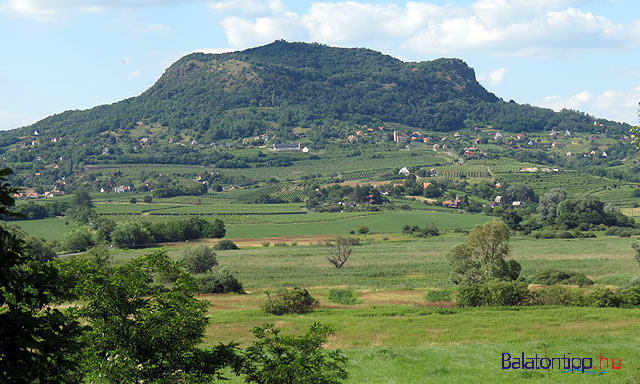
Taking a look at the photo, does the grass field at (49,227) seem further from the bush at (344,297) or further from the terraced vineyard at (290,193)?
the bush at (344,297)

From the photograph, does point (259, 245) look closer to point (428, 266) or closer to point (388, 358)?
point (428, 266)

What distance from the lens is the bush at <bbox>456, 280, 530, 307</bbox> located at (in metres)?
45.1

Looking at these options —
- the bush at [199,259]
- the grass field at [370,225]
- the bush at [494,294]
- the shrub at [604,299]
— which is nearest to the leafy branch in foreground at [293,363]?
the bush at [494,294]

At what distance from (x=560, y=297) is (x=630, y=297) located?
174 inches

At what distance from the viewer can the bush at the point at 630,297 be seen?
4300 centimetres

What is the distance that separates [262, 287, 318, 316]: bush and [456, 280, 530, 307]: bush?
10.9 meters

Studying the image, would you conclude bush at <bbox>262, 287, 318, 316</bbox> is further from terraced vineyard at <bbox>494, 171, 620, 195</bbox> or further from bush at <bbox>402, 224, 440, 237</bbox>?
terraced vineyard at <bbox>494, 171, 620, 195</bbox>

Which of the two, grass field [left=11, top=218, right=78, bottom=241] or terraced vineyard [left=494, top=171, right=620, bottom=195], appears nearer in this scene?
grass field [left=11, top=218, right=78, bottom=241]

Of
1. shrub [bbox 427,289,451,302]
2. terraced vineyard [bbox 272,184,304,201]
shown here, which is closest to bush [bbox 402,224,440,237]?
terraced vineyard [bbox 272,184,304,201]

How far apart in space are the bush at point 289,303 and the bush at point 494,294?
35.7 feet

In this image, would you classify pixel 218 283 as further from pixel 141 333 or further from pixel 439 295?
pixel 141 333

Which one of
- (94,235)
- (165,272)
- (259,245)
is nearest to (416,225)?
(259,245)

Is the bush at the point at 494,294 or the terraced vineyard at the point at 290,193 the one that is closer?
the bush at the point at 494,294

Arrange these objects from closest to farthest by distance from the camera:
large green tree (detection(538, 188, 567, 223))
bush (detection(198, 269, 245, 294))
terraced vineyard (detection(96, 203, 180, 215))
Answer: bush (detection(198, 269, 245, 294)), large green tree (detection(538, 188, 567, 223)), terraced vineyard (detection(96, 203, 180, 215))
